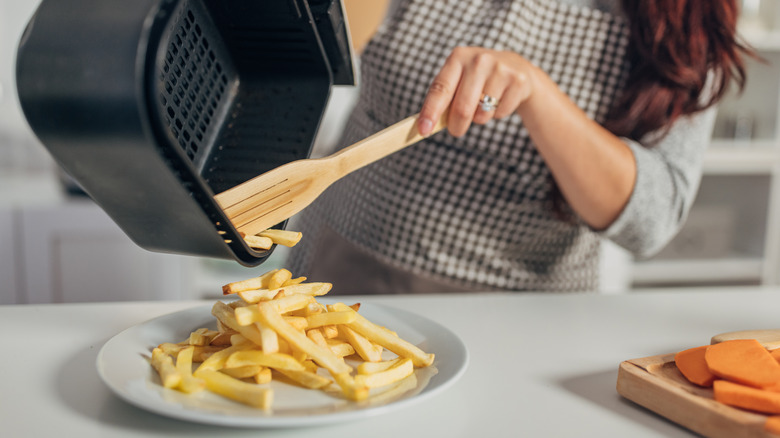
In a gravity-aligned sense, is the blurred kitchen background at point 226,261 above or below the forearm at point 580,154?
below

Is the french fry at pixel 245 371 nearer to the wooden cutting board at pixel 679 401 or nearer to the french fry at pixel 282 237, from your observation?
the french fry at pixel 282 237

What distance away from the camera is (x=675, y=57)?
117cm

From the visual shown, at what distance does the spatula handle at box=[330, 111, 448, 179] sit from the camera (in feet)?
2.50

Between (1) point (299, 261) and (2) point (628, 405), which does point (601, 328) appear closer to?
(2) point (628, 405)

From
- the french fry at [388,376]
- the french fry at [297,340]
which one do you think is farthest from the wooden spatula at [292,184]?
the french fry at [388,376]

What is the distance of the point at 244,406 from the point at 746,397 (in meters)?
0.43

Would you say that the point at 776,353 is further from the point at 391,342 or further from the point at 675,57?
the point at 675,57

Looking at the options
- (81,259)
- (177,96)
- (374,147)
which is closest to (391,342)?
(374,147)

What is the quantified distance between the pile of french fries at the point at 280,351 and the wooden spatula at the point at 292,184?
0.24 feet

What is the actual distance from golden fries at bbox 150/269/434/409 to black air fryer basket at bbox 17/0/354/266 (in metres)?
0.07

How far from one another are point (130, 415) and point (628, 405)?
0.47 m

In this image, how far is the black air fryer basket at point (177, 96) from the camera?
486 millimetres

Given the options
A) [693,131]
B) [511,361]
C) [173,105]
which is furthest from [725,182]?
[173,105]

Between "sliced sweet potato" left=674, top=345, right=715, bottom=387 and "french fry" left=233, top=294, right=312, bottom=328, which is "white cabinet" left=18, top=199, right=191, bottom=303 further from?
"sliced sweet potato" left=674, top=345, right=715, bottom=387
